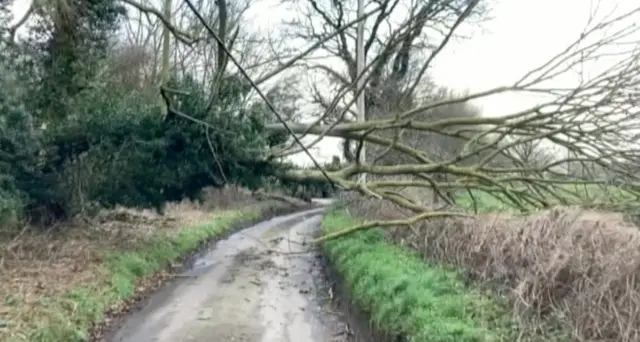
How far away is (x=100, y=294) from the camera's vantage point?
10789 mm

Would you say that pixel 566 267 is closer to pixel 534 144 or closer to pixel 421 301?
pixel 421 301

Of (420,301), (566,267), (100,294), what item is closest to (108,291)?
(100,294)

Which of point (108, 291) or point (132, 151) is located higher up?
point (132, 151)

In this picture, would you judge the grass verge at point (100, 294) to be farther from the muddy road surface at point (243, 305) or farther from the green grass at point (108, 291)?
the muddy road surface at point (243, 305)

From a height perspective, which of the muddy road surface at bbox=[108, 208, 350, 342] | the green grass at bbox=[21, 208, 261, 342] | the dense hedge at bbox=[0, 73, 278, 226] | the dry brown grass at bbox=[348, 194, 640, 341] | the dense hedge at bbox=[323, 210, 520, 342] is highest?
the dense hedge at bbox=[0, 73, 278, 226]

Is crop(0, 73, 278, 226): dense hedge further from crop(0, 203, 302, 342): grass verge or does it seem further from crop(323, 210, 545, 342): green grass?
crop(323, 210, 545, 342): green grass

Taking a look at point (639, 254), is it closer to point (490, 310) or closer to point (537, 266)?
point (537, 266)

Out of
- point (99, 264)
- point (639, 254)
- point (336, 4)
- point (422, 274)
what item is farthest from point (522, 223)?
point (336, 4)

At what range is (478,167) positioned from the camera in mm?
13906

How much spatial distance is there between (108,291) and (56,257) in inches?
77.2

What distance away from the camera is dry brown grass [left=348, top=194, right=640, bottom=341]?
531 cm

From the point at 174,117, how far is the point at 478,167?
6.17 m

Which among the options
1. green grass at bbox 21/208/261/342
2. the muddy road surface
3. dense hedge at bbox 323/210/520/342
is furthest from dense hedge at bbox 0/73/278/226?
dense hedge at bbox 323/210/520/342

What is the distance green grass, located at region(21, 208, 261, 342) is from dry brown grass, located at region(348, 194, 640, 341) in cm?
504
